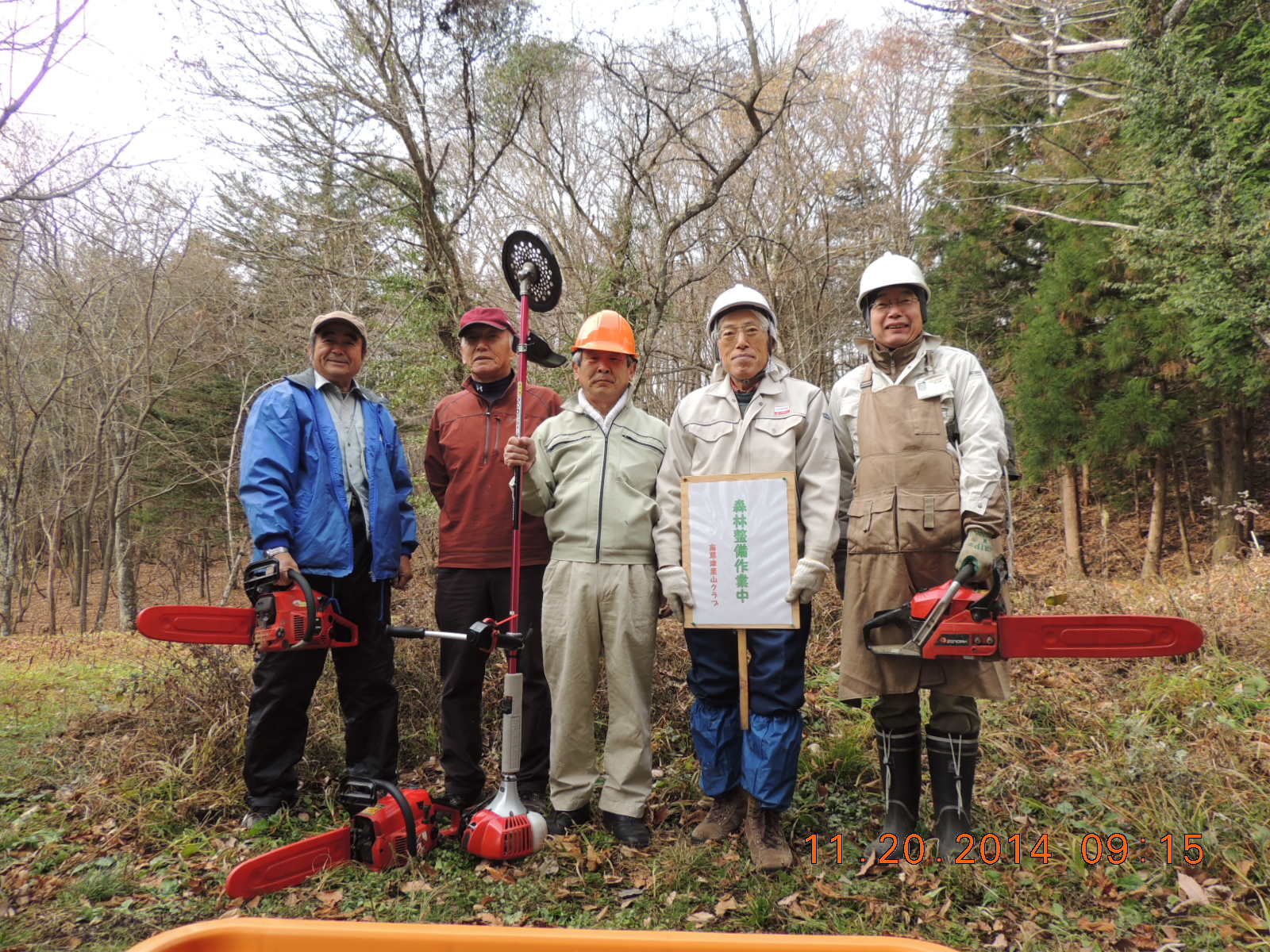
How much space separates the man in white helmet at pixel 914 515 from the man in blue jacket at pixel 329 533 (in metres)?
2.35

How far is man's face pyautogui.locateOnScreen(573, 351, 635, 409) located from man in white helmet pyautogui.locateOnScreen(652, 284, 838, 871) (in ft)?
1.23

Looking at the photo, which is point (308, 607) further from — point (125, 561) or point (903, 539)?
point (125, 561)

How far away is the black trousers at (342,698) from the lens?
3633 millimetres

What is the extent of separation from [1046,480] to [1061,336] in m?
4.87

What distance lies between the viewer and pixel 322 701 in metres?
4.89

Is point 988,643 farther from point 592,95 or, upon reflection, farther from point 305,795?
point 592,95

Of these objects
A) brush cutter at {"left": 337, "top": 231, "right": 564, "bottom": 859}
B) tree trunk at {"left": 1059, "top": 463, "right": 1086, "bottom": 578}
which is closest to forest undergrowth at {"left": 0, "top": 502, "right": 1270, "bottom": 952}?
brush cutter at {"left": 337, "top": 231, "right": 564, "bottom": 859}

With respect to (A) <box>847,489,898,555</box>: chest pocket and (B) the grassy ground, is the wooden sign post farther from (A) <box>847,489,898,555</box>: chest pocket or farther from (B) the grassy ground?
(B) the grassy ground

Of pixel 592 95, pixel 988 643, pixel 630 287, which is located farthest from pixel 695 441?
pixel 592 95

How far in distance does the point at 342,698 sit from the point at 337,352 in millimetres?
1831

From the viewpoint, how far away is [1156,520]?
12148 millimetres

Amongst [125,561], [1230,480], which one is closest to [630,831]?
[1230,480]

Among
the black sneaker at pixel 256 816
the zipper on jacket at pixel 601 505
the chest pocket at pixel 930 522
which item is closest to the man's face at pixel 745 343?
the zipper on jacket at pixel 601 505

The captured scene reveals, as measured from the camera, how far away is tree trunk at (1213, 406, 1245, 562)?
1088 centimetres
